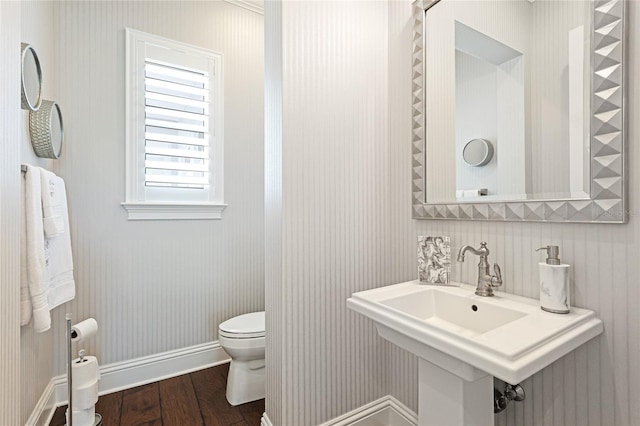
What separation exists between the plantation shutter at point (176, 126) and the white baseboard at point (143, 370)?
117 centimetres

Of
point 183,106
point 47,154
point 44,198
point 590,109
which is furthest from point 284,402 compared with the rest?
point 183,106

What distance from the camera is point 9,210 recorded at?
1.06 metres

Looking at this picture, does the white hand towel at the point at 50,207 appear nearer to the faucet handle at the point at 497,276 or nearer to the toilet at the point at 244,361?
the toilet at the point at 244,361

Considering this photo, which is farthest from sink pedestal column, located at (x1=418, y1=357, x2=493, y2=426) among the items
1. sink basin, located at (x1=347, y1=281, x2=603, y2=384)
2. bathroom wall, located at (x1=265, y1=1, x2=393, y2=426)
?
bathroom wall, located at (x1=265, y1=1, x2=393, y2=426)

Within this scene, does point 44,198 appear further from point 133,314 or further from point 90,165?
point 133,314

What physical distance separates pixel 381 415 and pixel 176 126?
7.13 feet

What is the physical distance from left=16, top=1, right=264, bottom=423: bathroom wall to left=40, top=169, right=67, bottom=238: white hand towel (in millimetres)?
146

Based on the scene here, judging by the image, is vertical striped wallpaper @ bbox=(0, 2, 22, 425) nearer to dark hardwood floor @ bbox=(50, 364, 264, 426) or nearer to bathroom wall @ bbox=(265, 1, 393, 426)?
dark hardwood floor @ bbox=(50, 364, 264, 426)

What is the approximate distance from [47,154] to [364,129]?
162 centimetres

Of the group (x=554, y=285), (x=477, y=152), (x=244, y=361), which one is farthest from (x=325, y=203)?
(x=244, y=361)

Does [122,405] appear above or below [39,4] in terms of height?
below

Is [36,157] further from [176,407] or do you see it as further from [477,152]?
[477,152]

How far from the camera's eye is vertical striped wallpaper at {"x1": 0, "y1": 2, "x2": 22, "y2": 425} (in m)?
0.98

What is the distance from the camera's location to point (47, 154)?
1.55 metres
